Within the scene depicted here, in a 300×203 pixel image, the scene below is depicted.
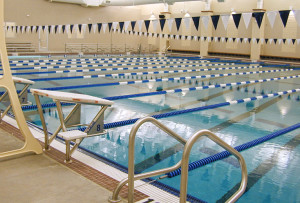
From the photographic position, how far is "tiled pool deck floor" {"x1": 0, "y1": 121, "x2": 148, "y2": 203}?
7.57ft

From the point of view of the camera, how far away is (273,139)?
15.0 ft

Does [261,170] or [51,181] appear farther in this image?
[261,170]

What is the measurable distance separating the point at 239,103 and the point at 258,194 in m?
4.34

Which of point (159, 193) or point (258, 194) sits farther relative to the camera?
point (258, 194)

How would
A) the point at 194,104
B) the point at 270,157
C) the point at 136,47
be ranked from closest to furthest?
the point at 270,157 → the point at 194,104 → the point at 136,47

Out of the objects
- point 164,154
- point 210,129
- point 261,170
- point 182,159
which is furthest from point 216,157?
point 182,159

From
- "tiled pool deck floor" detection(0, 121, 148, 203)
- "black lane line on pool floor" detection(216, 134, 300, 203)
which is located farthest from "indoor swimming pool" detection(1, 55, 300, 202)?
"tiled pool deck floor" detection(0, 121, 148, 203)

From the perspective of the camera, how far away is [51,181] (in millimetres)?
2551

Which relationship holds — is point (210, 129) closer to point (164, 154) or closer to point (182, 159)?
point (164, 154)

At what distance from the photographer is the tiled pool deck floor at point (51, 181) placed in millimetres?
2307

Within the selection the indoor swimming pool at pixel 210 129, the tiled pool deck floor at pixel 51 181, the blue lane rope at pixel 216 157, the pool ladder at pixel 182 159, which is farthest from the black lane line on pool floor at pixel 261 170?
the tiled pool deck floor at pixel 51 181

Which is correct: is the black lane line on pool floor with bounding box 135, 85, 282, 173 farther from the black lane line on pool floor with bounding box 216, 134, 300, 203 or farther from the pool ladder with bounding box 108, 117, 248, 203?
the black lane line on pool floor with bounding box 216, 134, 300, 203

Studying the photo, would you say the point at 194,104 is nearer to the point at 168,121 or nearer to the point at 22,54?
the point at 168,121

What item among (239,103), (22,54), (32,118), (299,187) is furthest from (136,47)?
(299,187)
